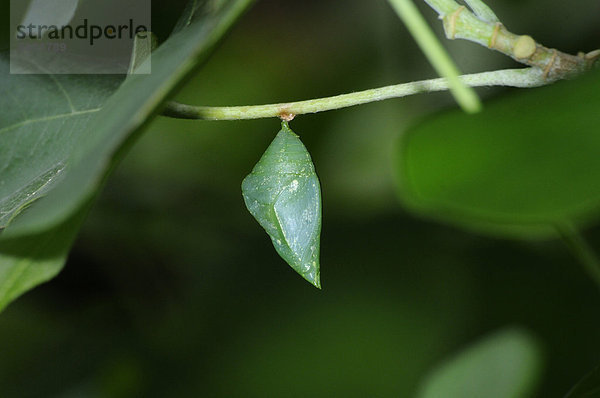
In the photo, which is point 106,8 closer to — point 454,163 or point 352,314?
point 454,163

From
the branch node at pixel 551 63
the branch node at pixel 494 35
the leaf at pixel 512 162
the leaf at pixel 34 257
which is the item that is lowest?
the leaf at pixel 512 162

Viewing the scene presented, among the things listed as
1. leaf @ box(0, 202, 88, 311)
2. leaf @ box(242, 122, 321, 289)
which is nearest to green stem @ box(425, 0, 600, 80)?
leaf @ box(242, 122, 321, 289)

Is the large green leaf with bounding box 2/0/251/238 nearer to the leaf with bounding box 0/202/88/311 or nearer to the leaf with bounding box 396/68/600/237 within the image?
the leaf with bounding box 0/202/88/311

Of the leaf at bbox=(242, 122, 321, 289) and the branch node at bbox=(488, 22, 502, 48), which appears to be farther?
the leaf at bbox=(242, 122, 321, 289)

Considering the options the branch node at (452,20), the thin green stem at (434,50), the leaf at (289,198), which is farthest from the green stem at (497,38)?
the leaf at (289,198)

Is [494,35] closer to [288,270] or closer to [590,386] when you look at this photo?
[590,386]

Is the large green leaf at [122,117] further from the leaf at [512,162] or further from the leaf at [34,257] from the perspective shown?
the leaf at [512,162]
